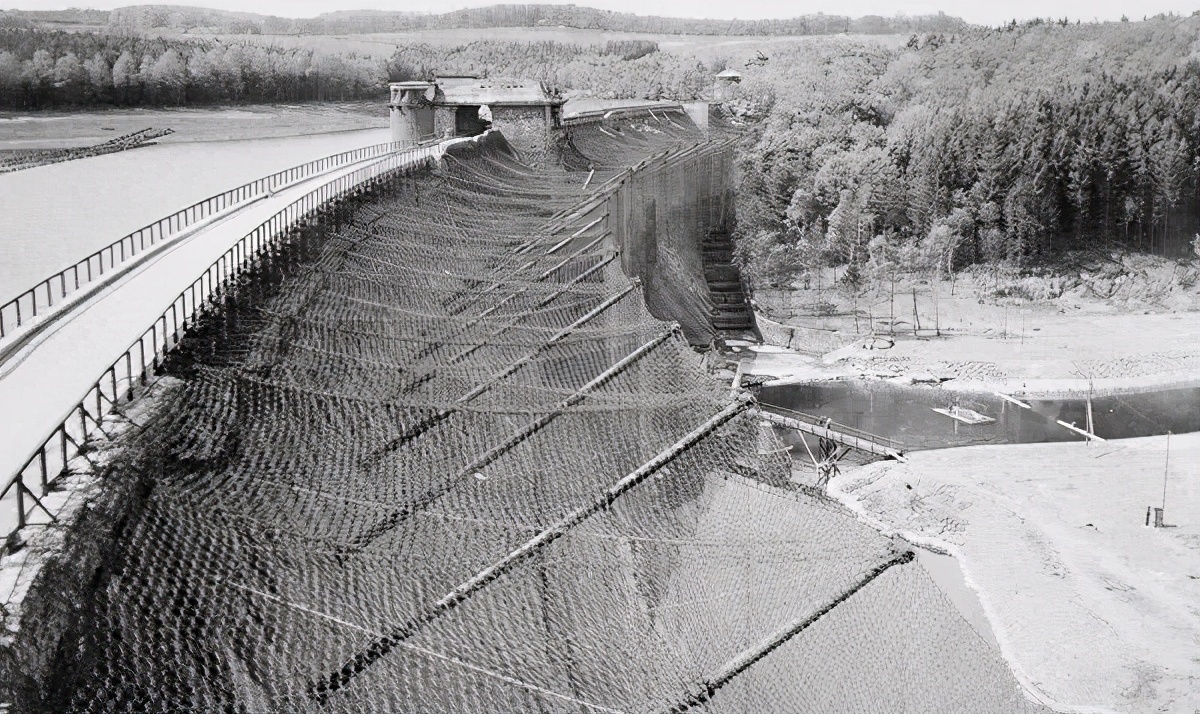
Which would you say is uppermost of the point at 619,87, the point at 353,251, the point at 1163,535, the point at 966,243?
the point at 619,87

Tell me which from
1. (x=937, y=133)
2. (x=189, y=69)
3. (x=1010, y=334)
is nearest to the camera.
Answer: (x=189, y=69)

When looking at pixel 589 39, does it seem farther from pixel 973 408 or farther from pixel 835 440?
pixel 835 440

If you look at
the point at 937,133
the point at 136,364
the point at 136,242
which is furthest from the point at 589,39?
the point at 136,364

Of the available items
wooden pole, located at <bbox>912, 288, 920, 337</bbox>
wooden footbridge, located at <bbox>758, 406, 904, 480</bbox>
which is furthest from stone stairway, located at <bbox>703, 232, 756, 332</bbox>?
wooden footbridge, located at <bbox>758, 406, 904, 480</bbox>

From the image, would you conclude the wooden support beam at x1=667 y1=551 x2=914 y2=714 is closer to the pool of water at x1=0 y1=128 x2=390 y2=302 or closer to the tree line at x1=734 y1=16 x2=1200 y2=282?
the pool of water at x1=0 y1=128 x2=390 y2=302

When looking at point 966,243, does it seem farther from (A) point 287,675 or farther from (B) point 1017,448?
(A) point 287,675

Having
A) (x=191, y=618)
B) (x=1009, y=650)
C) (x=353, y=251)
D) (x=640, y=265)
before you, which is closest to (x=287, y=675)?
(x=191, y=618)
